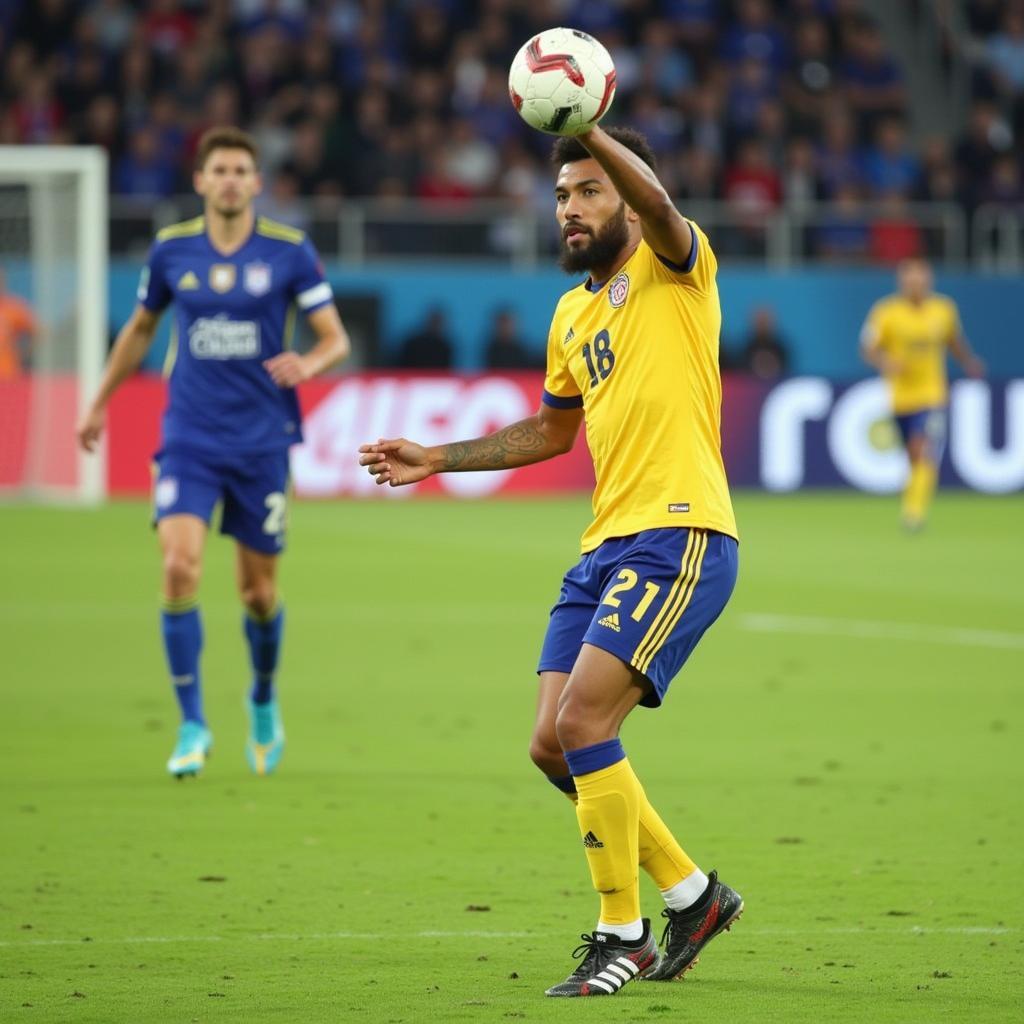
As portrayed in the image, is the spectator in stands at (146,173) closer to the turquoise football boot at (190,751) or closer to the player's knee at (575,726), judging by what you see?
the turquoise football boot at (190,751)

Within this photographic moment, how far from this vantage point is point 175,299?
29.7 ft

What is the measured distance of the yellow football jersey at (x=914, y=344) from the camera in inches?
857

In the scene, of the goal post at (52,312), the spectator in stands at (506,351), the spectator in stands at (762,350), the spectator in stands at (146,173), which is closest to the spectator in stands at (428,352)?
the spectator in stands at (506,351)

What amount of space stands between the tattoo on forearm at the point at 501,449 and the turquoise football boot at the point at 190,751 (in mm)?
2923

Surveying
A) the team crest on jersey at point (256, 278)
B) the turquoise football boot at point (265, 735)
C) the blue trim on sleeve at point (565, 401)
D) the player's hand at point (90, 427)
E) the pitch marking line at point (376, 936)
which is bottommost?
the turquoise football boot at point (265, 735)

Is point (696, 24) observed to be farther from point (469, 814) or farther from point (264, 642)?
point (469, 814)

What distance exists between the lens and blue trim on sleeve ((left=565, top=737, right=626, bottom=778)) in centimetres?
531

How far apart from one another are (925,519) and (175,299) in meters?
14.2

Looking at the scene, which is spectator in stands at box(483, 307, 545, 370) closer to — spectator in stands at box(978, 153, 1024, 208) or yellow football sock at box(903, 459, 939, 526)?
yellow football sock at box(903, 459, 939, 526)

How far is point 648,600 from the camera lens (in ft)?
17.6

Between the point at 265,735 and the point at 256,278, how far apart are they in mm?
1938

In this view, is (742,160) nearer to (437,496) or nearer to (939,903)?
(437,496)

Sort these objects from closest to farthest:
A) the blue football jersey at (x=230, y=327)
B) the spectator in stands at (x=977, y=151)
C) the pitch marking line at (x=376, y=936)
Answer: the pitch marking line at (x=376, y=936), the blue football jersey at (x=230, y=327), the spectator in stands at (x=977, y=151)

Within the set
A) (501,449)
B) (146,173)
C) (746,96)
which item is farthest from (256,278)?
(746,96)
